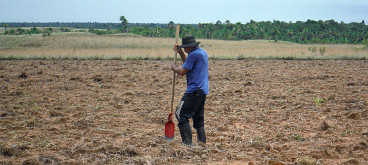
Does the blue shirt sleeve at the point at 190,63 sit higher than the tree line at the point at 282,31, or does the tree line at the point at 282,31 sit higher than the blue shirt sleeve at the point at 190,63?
the tree line at the point at 282,31

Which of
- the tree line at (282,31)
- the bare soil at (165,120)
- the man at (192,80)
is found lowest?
the bare soil at (165,120)

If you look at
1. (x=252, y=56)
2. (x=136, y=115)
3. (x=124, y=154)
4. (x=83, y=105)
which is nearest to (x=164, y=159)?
(x=124, y=154)

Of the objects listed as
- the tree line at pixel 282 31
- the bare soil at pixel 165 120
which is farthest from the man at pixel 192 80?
the tree line at pixel 282 31

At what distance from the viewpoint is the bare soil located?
514 cm

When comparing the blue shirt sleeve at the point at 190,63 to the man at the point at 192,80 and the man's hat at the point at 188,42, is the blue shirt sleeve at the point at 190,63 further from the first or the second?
the man's hat at the point at 188,42

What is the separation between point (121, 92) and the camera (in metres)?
11.1

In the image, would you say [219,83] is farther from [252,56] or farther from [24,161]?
[252,56]

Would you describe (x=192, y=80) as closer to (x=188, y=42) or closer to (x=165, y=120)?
(x=188, y=42)

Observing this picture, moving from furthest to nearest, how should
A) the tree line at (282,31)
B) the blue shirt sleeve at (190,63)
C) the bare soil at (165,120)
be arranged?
the tree line at (282,31), the blue shirt sleeve at (190,63), the bare soil at (165,120)

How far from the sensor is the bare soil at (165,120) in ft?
16.9

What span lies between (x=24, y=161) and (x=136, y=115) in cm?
357

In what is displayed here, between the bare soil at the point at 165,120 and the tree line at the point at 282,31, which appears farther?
the tree line at the point at 282,31

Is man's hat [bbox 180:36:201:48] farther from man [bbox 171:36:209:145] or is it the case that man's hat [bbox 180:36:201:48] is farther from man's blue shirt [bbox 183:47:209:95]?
man's blue shirt [bbox 183:47:209:95]

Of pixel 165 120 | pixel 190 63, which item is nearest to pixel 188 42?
pixel 190 63
